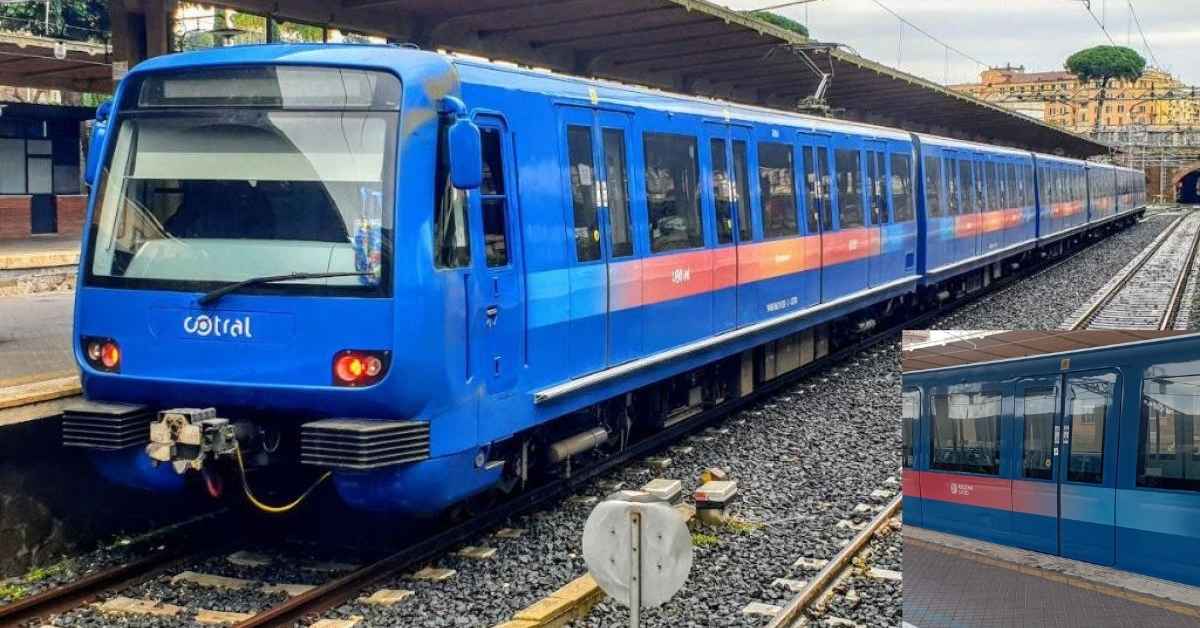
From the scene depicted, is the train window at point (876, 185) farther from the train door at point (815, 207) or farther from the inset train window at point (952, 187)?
the inset train window at point (952, 187)

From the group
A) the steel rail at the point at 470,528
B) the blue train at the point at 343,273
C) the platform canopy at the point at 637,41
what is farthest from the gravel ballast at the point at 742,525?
the platform canopy at the point at 637,41

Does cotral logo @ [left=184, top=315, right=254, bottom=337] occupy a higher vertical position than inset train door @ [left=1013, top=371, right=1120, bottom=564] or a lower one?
higher

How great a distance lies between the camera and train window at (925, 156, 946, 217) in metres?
18.9

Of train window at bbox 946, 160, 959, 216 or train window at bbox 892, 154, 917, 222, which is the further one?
train window at bbox 946, 160, 959, 216

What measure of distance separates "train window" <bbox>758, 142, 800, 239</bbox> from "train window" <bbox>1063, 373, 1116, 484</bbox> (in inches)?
321

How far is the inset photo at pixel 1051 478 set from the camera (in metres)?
3.80

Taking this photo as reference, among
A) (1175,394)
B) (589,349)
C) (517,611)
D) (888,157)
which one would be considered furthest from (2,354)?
(888,157)

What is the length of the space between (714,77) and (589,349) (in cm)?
1181

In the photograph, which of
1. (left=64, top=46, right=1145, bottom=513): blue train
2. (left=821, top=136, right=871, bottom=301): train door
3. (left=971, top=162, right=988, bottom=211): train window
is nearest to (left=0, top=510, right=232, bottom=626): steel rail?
(left=64, top=46, right=1145, bottom=513): blue train

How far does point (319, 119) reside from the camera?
23.1ft

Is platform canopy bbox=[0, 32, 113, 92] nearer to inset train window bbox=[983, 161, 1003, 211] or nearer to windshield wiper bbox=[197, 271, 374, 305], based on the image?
windshield wiper bbox=[197, 271, 374, 305]

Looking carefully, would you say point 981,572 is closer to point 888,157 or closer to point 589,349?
point 589,349

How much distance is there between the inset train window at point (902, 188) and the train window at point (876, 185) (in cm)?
49

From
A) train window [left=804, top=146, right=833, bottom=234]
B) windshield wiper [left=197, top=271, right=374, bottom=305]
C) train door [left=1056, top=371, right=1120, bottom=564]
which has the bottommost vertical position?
train door [left=1056, top=371, right=1120, bottom=564]
